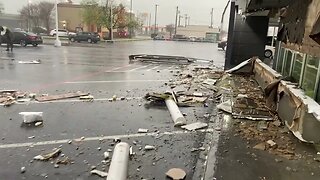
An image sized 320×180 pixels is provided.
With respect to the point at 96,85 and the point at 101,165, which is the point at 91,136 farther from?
the point at 96,85

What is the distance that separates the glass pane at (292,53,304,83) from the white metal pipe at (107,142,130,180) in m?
4.13

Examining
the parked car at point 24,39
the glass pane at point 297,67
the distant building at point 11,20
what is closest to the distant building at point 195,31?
the distant building at point 11,20

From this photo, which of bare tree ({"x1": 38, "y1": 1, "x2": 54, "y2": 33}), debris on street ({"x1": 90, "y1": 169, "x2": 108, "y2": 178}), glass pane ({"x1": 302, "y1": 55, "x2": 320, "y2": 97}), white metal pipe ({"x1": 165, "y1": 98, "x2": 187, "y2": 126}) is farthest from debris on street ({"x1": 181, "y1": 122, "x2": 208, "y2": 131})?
bare tree ({"x1": 38, "y1": 1, "x2": 54, "y2": 33})

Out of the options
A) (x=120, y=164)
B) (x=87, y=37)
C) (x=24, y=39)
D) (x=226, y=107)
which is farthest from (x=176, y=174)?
(x=87, y=37)

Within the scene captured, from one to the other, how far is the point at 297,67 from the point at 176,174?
14.3 feet

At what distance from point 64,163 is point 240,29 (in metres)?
11.9

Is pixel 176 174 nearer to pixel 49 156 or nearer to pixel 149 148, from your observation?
pixel 149 148

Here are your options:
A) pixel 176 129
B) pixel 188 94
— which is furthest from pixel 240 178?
pixel 188 94

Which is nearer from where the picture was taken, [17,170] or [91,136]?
[17,170]

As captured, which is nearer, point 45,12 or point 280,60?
point 280,60

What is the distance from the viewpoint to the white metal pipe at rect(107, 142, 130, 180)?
3.49 meters

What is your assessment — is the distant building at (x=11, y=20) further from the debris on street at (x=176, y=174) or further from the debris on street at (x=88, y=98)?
the debris on street at (x=176, y=174)

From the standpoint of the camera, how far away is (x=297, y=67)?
6652 mm

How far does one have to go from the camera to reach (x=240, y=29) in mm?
14062
